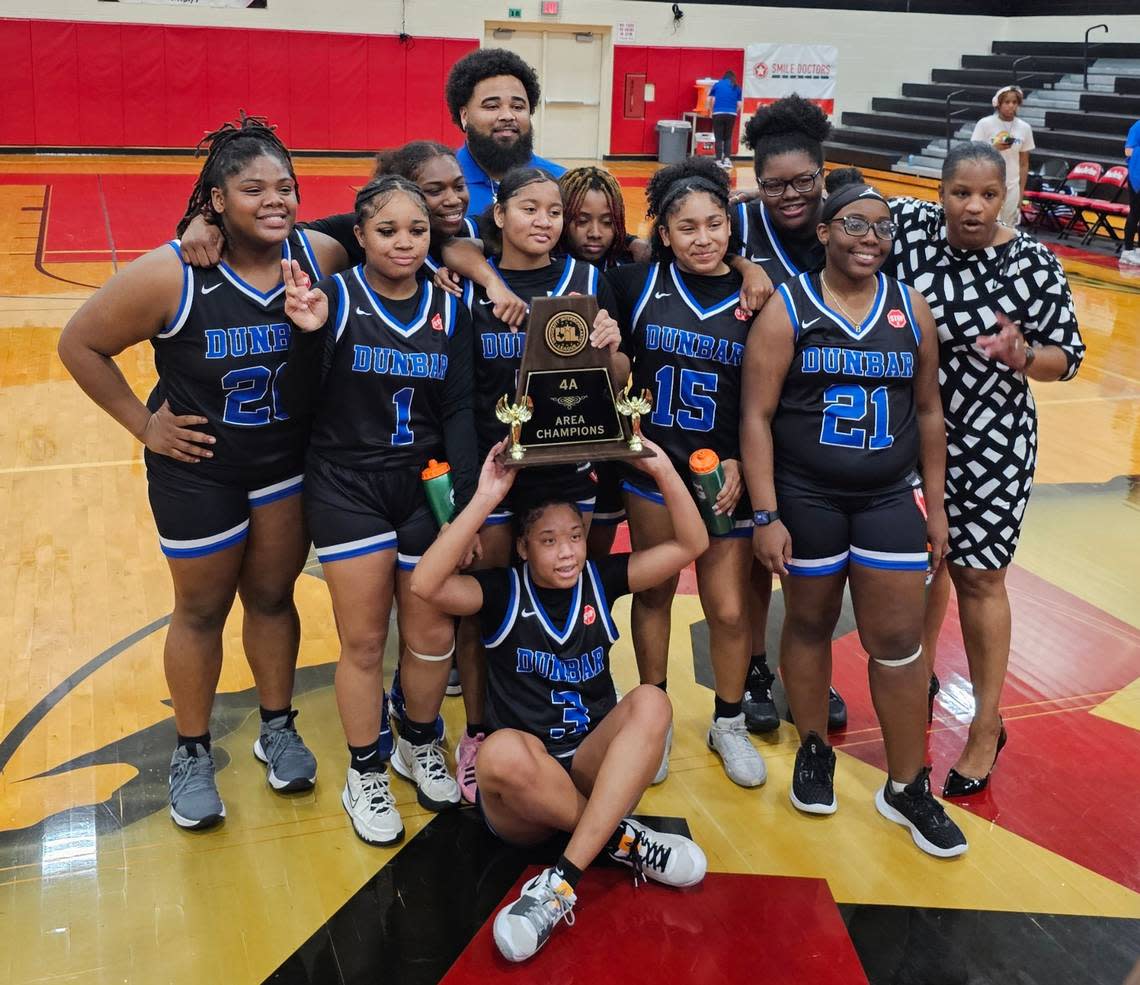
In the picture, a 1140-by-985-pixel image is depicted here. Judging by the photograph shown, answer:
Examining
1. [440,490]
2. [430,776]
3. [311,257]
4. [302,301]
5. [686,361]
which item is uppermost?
[311,257]

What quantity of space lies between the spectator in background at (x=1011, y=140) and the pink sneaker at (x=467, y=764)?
390 inches

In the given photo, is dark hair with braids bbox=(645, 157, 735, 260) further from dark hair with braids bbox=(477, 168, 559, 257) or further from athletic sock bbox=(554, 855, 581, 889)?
athletic sock bbox=(554, 855, 581, 889)

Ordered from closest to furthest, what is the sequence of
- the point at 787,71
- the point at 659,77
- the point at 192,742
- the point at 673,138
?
1. the point at 192,742
2. the point at 673,138
3. the point at 659,77
4. the point at 787,71

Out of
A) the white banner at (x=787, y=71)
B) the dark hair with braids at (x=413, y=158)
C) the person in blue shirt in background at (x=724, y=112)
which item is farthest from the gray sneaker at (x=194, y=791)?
the white banner at (x=787, y=71)

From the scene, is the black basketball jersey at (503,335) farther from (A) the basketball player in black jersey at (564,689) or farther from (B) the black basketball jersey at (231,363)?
(B) the black basketball jersey at (231,363)

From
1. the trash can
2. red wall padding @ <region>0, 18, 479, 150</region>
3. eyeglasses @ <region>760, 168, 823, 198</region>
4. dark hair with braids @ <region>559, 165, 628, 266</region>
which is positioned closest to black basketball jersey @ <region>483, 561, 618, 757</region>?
dark hair with braids @ <region>559, 165, 628, 266</region>

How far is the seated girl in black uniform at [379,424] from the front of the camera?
2.88 metres

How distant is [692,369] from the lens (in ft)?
10.3

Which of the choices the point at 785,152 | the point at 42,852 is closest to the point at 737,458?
the point at 785,152

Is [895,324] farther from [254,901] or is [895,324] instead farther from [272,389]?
[254,901]

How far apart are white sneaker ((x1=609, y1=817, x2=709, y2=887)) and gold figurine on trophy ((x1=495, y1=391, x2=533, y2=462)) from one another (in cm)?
100

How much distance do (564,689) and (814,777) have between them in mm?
845

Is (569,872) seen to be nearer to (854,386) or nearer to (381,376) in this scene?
(381,376)

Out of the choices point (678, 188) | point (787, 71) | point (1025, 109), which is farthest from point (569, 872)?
point (787, 71)
